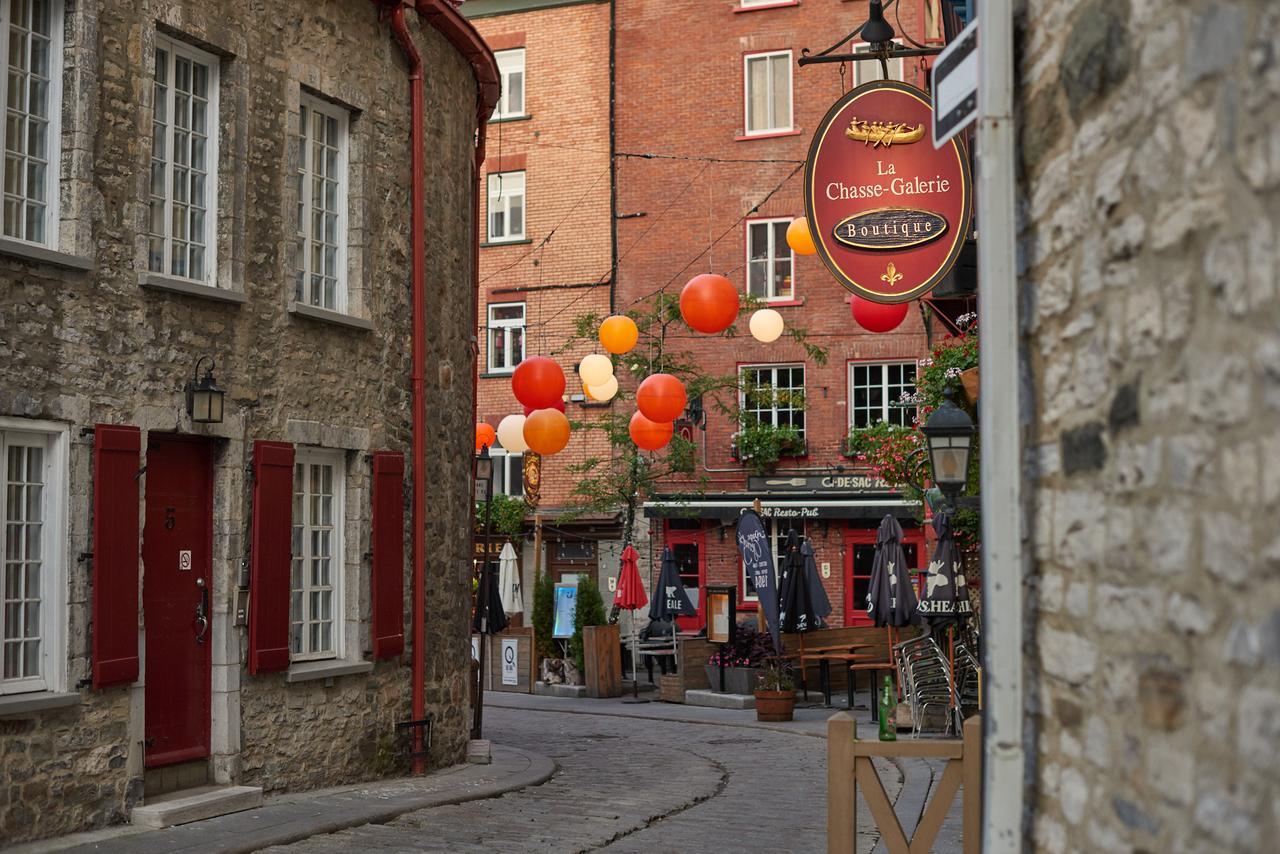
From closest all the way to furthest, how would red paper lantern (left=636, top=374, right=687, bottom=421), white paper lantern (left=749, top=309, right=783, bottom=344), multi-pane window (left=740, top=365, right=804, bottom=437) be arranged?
red paper lantern (left=636, top=374, right=687, bottom=421) < white paper lantern (left=749, top=309, right=783, bottom=344) < multi-pane window (left=740, top=365, right=804, bottom=437)

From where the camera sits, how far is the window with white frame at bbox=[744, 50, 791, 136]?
2945 cm

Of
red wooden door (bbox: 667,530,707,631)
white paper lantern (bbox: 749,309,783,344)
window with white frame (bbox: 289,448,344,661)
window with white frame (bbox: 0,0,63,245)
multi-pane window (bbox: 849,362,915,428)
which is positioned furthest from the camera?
red wooden door (bbox: 667,530,707,631)

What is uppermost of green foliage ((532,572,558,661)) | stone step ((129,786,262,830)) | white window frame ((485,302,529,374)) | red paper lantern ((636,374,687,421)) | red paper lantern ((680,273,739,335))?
white window frame ((485,302,529,374))

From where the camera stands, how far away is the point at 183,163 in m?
10.7

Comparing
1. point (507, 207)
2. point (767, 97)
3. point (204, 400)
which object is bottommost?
point (204, 400)

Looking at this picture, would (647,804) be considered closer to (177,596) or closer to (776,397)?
(177,596)

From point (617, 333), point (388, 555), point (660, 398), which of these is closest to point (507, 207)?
point (617, 333)

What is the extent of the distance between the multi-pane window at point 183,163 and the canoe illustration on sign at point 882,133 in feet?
15.2

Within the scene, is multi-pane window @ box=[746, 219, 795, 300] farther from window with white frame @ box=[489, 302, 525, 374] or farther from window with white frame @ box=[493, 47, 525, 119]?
window with white frame @ box=[493, 47, 525, 119]

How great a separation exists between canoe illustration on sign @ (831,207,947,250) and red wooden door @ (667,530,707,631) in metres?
20.3

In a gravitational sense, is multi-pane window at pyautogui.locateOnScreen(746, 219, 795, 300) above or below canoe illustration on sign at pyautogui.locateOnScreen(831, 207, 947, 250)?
above

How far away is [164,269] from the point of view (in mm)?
10445

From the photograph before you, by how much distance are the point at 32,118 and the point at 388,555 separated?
458cm

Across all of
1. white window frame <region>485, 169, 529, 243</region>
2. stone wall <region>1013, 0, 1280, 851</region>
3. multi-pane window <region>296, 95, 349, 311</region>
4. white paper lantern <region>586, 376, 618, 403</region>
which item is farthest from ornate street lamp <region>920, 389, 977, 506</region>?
white window frame <region>485, 169, 529, 243</region>
